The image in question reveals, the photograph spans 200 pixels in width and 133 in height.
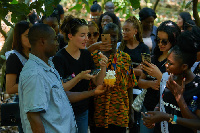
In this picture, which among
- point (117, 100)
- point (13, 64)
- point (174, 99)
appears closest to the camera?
point (174, 99)

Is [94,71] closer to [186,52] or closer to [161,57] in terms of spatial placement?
[161,57]

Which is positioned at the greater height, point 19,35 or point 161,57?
point 19,35

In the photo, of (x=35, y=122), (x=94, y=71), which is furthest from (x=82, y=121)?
(x=35, y=122)

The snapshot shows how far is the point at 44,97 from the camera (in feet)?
7.59

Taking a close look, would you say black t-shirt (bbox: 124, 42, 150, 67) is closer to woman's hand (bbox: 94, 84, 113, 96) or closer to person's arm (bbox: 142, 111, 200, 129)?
woman's hand (bbox: 94, 84, 113, 96)

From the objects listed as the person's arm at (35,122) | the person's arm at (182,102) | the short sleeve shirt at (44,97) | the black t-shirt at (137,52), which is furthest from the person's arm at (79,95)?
the black t-shirt at (137,52)

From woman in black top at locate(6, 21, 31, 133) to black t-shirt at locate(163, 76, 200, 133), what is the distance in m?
1.91

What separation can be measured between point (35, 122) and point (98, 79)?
4.60 feet

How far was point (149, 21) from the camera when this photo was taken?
5.37 metres

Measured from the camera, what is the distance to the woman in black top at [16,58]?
11.2 ft

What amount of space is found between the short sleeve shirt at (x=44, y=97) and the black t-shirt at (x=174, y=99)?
102 centimetres

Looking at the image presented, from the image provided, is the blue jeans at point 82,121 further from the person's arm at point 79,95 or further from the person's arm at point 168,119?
the person's arm at point 168,119

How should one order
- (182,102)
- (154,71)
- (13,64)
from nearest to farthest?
(182,102) < (154,71) < (13,64)

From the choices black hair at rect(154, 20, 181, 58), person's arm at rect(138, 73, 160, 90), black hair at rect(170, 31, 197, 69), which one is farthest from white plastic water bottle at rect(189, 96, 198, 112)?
black hair at rect(154, 20, 181, 58)
